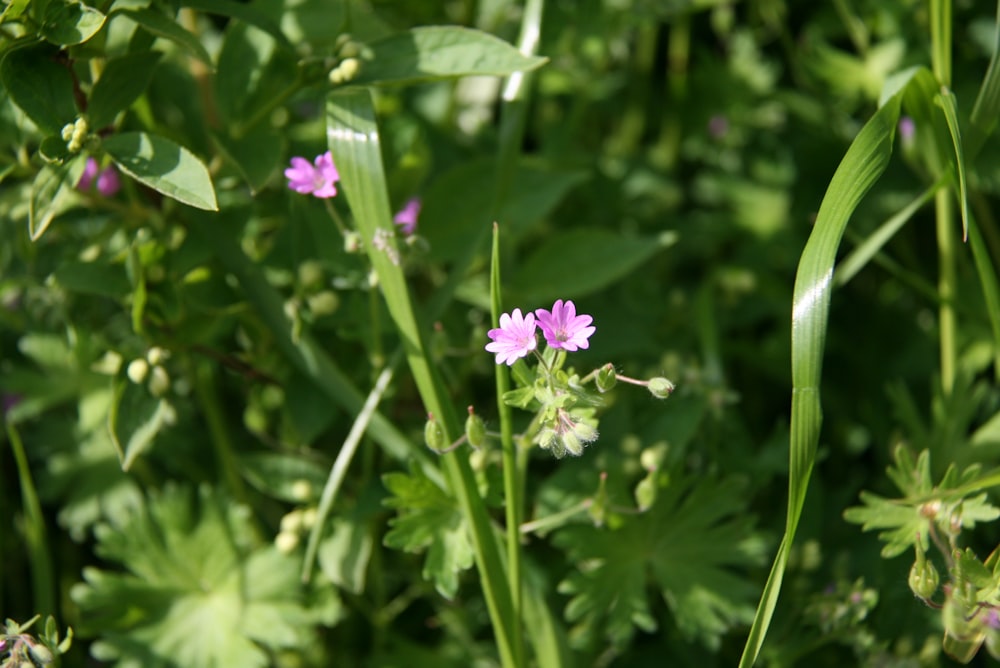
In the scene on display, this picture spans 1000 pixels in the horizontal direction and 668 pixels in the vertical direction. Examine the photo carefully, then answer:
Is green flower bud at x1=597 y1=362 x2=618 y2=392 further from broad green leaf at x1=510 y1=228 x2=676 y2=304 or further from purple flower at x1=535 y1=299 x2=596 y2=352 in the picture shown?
Result: broad green leaf at x1=510 y1=228 x2=676 y2=304

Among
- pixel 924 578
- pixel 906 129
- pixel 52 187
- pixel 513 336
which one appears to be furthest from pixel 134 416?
pixel 906 129

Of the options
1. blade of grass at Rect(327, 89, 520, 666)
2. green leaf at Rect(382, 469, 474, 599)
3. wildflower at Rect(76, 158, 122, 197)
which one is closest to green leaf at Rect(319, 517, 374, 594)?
green leaf at Rect(382, 469, 474, 599)

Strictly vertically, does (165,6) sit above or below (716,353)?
above

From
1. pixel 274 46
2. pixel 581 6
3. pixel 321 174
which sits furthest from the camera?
pixel 581 6

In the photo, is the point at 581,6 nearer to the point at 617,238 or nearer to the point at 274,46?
the point at 617,238

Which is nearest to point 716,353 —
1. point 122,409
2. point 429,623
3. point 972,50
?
point 429,623

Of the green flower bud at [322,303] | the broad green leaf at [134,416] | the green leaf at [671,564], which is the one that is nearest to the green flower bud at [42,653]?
the broad green leaf at [134,416]
